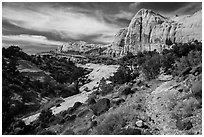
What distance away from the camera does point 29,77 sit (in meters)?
53.0

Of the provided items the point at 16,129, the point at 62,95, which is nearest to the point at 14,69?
the point at 62,95

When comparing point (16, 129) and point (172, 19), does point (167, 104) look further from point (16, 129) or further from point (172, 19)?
point (172, 19)

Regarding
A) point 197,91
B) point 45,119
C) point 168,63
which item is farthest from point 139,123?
point 168,63

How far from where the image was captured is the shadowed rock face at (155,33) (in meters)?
114

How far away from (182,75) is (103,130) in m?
14.4

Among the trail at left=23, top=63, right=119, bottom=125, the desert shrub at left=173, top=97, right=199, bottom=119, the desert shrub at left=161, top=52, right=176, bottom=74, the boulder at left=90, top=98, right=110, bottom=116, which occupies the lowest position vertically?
the trail at left=23, top=63, right=119, bottom=125

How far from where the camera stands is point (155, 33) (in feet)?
468

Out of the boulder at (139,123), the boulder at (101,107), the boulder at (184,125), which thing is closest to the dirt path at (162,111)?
the boulder at (184,125)

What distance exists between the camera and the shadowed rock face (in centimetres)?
11397

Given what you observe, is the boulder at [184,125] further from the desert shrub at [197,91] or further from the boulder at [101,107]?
the boulder at [101,107]

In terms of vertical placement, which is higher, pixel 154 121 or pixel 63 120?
pixel 154 121

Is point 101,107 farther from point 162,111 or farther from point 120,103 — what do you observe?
point 162,111

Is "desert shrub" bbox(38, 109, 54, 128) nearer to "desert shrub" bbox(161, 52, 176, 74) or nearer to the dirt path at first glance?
the dirt path

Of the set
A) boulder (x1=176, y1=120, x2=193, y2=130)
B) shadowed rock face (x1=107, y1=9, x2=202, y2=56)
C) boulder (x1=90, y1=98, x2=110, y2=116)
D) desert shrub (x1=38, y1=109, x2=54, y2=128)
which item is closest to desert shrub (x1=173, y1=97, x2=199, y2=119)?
boulder (x1=176, y1=120, x2=193, y2=130)
